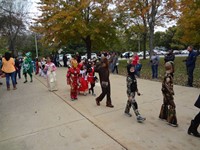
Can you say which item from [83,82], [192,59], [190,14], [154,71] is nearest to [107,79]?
[83,82]

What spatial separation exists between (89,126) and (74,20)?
642 inches

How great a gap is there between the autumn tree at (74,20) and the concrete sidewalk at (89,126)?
13.2 m

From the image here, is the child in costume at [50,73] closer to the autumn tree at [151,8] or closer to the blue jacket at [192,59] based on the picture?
the blue jacket at [192,59]

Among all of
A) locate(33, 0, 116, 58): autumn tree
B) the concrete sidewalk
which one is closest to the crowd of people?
the concrete sidewalk

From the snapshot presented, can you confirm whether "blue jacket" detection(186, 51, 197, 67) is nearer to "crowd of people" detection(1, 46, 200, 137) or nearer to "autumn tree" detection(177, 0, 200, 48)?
"crowd of people" detection(1, 46, 200, 137)

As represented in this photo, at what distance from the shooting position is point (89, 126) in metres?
4.69

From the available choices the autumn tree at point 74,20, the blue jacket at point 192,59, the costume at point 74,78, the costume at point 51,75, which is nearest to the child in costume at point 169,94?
the costume at point 74,78

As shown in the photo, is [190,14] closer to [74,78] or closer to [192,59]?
[192,59]

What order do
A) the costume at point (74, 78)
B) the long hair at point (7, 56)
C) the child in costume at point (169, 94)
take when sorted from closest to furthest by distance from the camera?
the child in costume at point (169, 94) < the costume at point (74, 78) < the long hair at point (7, 56)

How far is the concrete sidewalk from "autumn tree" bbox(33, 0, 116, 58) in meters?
13.2

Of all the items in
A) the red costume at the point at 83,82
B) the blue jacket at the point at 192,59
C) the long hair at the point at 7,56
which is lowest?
the red costume at the point at 83,82

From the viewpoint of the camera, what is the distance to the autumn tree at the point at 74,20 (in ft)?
62.4

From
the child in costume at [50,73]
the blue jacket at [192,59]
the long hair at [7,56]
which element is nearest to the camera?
the blue jacket at [192,59]

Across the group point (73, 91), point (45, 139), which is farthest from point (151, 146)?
point (73, 91)
